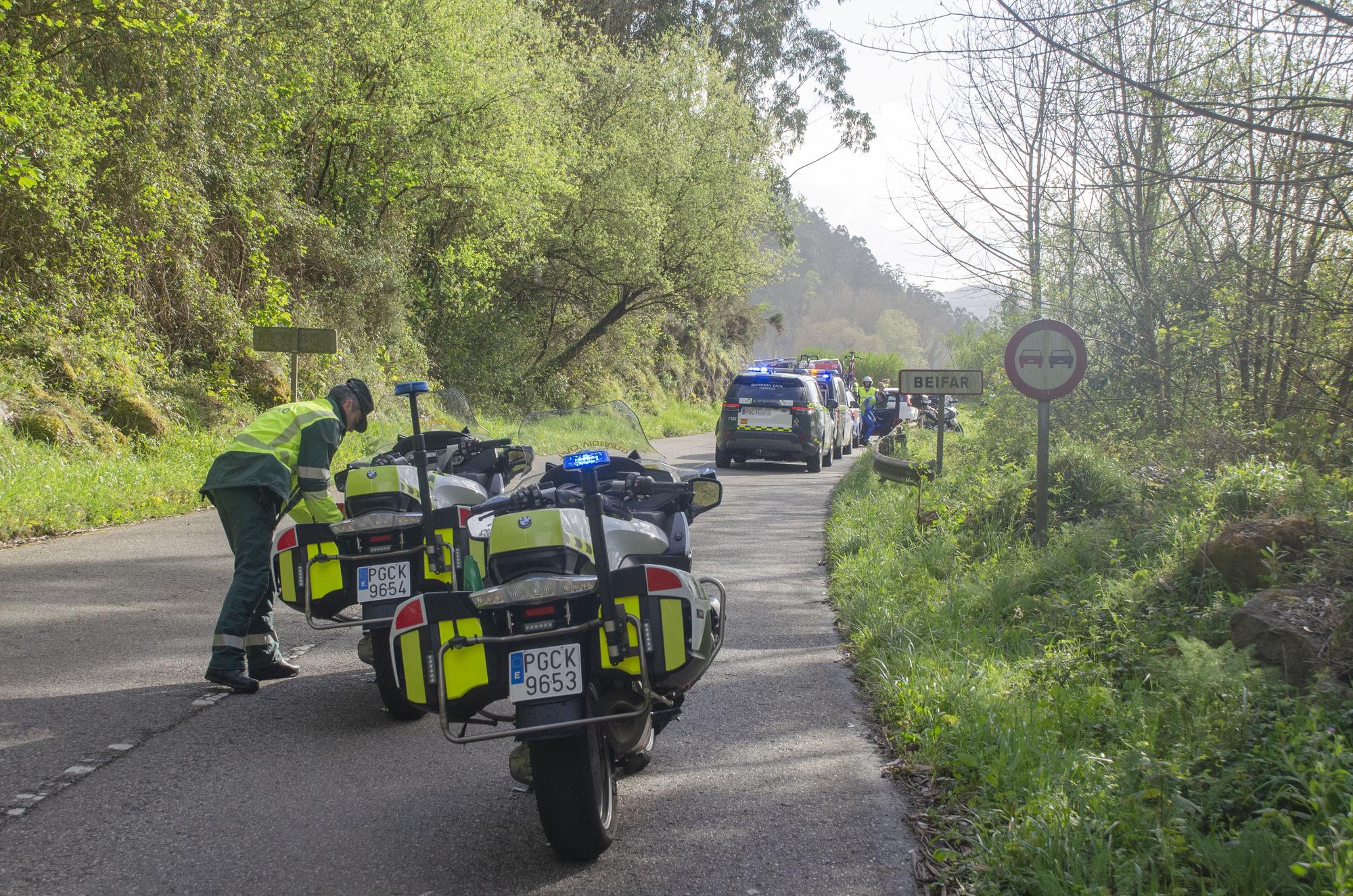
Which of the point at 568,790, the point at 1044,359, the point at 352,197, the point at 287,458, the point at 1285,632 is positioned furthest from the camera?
the point at 352,197

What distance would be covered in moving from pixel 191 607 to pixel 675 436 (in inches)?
1054

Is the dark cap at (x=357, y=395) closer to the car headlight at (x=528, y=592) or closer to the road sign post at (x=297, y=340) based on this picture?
the car headlight at (x=528, y=592)

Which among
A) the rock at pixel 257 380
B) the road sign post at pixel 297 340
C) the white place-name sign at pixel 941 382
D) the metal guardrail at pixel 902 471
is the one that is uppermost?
the road sign post at pixel 297 340

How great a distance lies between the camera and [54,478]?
1185 cm

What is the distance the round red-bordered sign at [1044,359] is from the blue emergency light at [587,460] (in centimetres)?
512

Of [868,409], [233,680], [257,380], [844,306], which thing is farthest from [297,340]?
[844,306]

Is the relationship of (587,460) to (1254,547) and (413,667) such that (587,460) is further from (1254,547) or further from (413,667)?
(1254,547)

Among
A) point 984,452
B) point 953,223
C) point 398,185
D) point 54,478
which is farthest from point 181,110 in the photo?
point 984,452

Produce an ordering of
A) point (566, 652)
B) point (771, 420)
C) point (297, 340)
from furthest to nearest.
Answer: point (771, 420) < point (297, 340) < point (566, 652)

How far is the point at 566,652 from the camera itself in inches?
155

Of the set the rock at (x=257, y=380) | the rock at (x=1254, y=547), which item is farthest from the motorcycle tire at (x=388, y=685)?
the rock at (x=257, y=380)

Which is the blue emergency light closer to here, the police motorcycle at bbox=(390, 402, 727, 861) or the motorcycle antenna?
the police motorcycle at bbox=(390, 402, 727, 861)

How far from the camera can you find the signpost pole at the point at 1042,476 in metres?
8.81

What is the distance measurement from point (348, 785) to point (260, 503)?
83.4 inches
